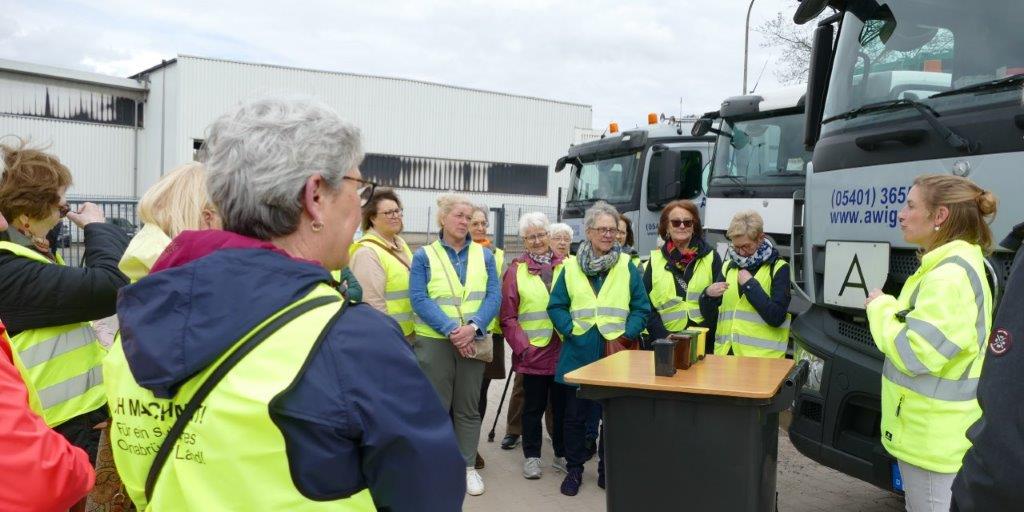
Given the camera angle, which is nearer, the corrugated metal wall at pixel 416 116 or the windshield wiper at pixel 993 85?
the windshield wiper at pixel 993 85

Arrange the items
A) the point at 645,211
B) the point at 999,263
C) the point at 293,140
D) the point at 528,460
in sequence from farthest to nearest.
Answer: the point at 645,211 < the point at 528,460 < the point at 999,263 < the point at 293,140

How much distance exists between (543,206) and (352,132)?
2924cm

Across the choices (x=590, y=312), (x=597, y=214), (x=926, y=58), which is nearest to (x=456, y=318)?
(x=590, y=312)

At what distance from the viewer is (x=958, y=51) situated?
346 centimetres

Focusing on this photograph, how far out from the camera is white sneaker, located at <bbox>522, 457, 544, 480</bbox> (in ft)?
17.4

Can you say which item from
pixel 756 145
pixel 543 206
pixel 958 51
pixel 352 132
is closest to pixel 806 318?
pixel 958 51

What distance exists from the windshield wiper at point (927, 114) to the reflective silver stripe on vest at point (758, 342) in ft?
5.65

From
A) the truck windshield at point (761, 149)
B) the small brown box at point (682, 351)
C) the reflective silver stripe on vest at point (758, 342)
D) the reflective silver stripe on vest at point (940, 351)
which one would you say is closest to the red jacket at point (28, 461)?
the small brown box at point (682, 351)

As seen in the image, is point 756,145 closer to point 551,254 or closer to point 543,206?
point 551,254

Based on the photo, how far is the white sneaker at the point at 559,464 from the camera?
5.46 metres

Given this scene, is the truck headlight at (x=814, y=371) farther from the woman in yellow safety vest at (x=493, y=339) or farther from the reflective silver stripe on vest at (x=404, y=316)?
the reflective silver stripe on vest at (x=404, y=316)

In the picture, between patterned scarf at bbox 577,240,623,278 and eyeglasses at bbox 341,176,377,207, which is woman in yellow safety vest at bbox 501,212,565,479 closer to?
patterned scarf at bbox 577,240,623,278

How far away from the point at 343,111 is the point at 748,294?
869 inches

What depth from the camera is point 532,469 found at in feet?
17.4
